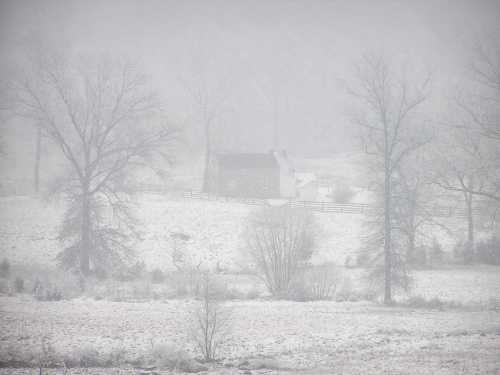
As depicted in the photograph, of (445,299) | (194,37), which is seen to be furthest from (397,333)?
(194,37)

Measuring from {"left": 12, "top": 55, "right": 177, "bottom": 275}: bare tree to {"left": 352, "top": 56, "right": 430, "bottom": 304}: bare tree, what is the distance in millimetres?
10690

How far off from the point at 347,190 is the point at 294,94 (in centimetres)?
5943

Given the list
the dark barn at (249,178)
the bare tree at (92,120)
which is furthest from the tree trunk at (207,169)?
the bare tree at (92,120)

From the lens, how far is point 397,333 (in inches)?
553

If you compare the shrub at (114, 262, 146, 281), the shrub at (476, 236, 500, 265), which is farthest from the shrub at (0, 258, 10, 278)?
the shrub at (476, 236, 500, 265)

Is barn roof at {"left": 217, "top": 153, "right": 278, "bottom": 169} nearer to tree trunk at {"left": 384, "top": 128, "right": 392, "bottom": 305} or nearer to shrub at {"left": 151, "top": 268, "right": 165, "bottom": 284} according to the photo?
shrub at {"left": 151, "top": 268, "right": 165, "bottom": 284}

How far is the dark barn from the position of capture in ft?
166

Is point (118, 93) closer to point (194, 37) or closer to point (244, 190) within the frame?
point (244, 190)

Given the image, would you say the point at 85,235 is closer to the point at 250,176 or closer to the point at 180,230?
the point at 180,230

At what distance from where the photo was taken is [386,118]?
742 inches

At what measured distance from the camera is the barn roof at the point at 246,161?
2002 inches

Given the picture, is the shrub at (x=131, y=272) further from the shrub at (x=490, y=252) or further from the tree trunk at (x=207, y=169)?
the shrub at (x=490, y=252)

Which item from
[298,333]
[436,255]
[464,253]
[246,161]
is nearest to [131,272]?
[298,333]

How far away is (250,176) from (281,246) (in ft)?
94.1
